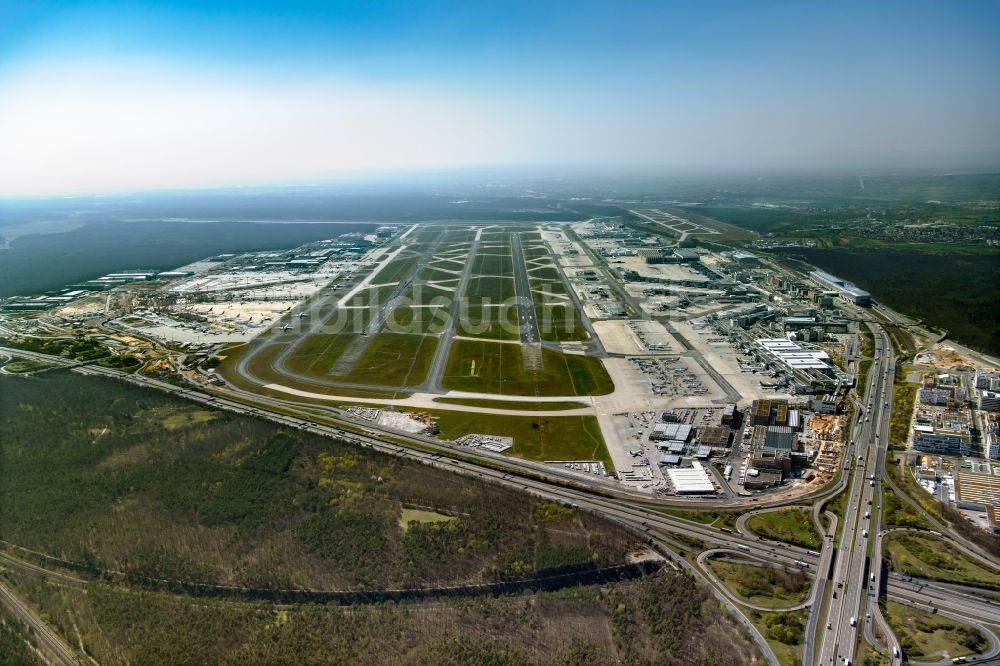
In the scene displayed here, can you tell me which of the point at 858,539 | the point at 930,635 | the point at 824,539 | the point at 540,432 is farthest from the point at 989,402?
the point at 540,432

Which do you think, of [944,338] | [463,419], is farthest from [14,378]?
[944,338]

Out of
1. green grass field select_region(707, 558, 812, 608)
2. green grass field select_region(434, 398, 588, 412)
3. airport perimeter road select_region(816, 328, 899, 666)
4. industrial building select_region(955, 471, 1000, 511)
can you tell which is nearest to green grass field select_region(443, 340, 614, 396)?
green grass field select_region(434, 398, 588, 412)

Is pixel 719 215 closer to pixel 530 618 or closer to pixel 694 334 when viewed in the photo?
pixel 694 334

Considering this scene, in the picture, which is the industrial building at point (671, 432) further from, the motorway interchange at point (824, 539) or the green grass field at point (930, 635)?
the green grass field at point (930, 635)

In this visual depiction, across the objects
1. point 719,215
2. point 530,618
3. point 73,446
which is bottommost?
point 530,618

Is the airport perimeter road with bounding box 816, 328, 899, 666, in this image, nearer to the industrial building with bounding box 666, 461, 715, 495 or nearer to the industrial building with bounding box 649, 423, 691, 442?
the industrial building with bounding box 666, 461, 715, 495

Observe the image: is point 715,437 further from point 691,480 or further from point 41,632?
point 41,632
